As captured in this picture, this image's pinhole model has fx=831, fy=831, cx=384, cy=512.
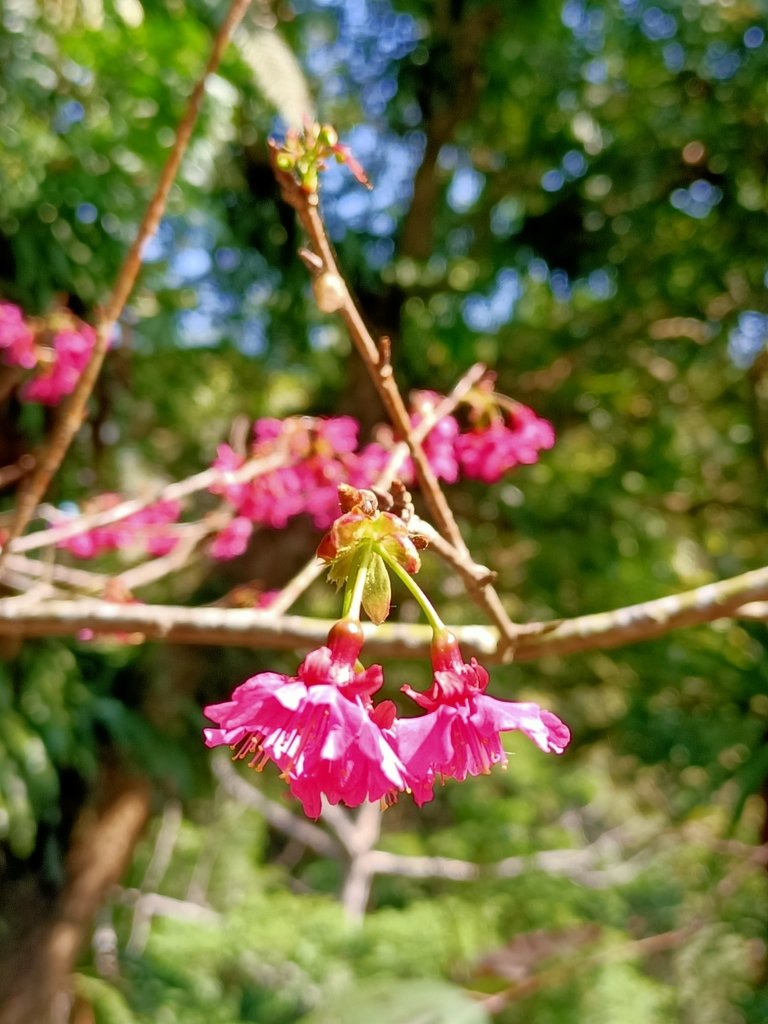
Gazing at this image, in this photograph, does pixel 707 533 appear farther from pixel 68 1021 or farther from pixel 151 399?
pixel 68 1021

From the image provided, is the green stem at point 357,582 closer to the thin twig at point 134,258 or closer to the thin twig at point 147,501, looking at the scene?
the thin twig at point 134,258

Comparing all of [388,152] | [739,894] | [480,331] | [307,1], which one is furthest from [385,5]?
[739,894]

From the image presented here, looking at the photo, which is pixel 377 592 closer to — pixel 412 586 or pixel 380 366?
pixel 412 586

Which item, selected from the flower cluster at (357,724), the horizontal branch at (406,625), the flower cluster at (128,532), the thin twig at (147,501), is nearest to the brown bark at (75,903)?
the flower cluster at (128,532)

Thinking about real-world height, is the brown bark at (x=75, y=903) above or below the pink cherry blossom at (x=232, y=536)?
below

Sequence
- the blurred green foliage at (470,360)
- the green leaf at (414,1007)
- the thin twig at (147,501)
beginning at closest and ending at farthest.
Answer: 1. the thin twig at (147,501)
2. the green leaf at (414,1007)
3. the blurred green foliage at (470,360)

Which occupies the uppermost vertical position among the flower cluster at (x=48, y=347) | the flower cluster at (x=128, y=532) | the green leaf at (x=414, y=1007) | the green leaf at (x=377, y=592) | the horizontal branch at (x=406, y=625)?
the flower cluster at (x=48, y=347)

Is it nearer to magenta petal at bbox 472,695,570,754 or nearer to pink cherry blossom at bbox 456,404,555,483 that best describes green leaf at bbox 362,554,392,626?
magenta petal at bbox 472,695,570,754

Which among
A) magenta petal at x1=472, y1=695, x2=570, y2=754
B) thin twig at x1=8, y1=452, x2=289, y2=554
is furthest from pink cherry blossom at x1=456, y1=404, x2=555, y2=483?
magenta petal at x1=472, y1=695, x2=570, y2=754
